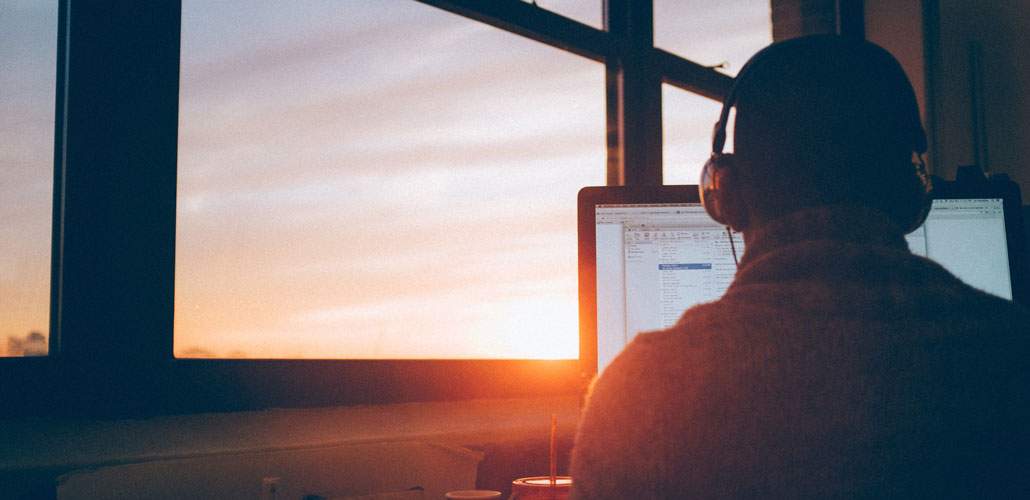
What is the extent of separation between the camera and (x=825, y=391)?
1.64 ft

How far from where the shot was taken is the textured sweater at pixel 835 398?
50 cm

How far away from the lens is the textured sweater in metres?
0.50

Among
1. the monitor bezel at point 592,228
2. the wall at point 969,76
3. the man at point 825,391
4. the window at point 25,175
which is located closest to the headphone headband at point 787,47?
the man at point 825,391

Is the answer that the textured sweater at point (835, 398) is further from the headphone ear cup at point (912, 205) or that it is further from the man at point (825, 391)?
the headphone ear cup at point (912, 205)

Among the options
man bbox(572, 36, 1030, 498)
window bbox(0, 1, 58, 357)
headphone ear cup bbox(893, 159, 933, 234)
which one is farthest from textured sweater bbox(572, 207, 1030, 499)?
window bbox(0, 1, 58, 357)

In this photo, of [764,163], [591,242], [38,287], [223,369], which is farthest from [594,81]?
[764,163]

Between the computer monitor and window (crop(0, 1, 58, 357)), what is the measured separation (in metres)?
0.75

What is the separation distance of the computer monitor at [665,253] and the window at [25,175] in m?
0.75

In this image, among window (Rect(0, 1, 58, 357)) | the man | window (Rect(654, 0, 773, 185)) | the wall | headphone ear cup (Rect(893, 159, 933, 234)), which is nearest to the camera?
the man

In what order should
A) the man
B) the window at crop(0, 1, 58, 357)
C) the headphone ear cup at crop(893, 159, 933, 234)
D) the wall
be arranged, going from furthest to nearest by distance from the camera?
1. the wall
2. the window at crop(0, 1, 58, 357)
3. the headphone ear cup at crop(893, 159, 933, 234)
4. the man

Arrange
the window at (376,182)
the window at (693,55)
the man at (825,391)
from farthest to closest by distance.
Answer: the window at (693,55)
the window at (376,182)
the man at (825,391)

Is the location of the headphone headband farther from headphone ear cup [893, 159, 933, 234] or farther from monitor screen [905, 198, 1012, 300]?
monitor screen [905, 198, 1012, 300]

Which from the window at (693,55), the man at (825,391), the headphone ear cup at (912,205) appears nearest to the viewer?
the man at (825,391)

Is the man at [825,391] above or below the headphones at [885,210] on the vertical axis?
below
